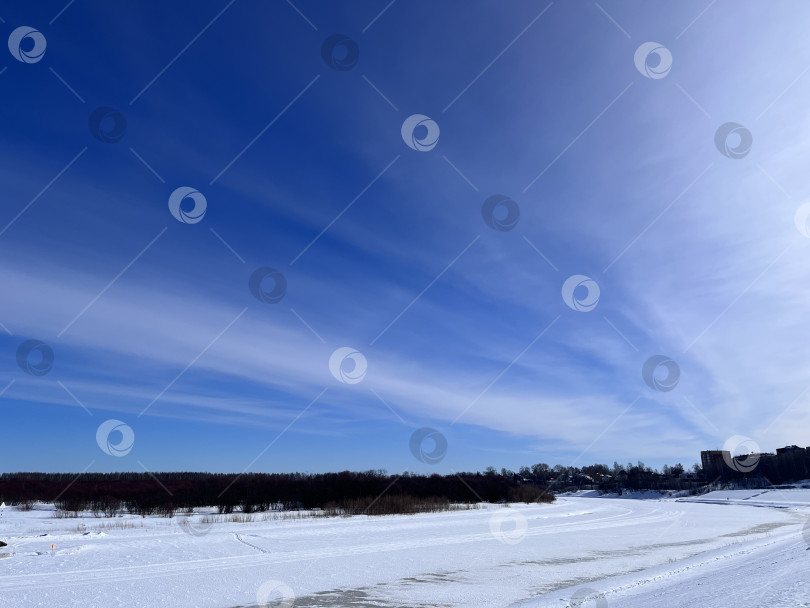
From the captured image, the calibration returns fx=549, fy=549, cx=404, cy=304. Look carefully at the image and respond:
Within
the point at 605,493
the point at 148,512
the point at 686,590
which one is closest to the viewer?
the point at 686,590

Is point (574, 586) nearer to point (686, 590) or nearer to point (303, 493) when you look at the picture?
point (686, 590)

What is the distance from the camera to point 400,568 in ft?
72.0

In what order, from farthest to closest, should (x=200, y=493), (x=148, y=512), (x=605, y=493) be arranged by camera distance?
(x=605, y=493), (x=200, y=493), (x=148, y=512)

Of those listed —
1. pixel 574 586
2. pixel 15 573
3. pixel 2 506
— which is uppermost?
pixel 2 506

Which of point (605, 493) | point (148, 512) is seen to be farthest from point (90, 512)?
point (605, 493)

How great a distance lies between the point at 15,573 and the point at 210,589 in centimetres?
838

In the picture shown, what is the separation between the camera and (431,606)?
599 inches

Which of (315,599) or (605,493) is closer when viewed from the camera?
(315,599)
